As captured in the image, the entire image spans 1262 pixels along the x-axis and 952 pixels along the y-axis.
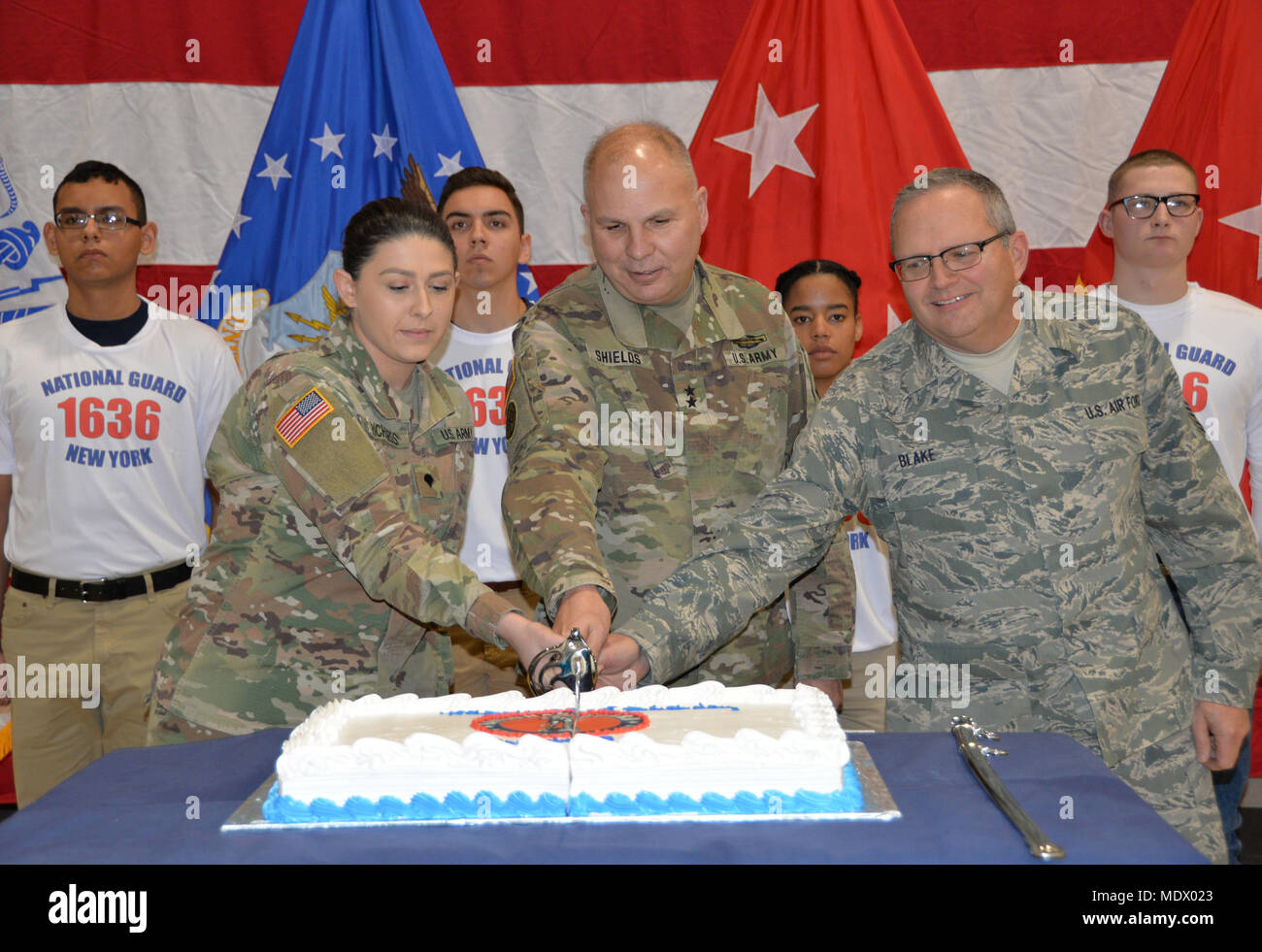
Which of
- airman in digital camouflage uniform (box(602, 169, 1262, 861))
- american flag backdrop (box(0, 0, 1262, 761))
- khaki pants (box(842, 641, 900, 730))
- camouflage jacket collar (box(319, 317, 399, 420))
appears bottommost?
khaki pants (box(842, 641, 900, 730))

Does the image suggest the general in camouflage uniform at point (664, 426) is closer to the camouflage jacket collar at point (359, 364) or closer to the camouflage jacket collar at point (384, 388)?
the camouflage jacket collar at point (384, 388)

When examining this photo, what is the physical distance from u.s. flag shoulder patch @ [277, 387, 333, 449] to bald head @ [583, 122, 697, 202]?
821 millimetres

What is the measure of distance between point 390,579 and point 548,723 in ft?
2.02

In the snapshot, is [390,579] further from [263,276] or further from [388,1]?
[388,1]

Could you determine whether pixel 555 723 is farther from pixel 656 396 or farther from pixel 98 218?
pixel 98 218

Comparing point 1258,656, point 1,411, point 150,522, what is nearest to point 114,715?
point 150,522

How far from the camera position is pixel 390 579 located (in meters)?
2.28

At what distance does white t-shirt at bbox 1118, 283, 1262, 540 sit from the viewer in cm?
359

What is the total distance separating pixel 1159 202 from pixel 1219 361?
57 cm

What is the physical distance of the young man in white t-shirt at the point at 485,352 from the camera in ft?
12.8

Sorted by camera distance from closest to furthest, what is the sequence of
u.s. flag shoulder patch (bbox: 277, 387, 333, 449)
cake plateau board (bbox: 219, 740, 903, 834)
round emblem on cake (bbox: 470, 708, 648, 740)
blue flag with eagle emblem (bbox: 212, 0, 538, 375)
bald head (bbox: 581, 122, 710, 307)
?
cake plateau board (bbox: 219, 740, 903, 834) < round emblem on cake (bbox: 470, 708, 648, 740) < u.s. flag shoulder patch (bbox: 277, 387, 333, 449) < bald head (bbox: 581, 122, 710, 307) < blue flag with eagle emblem (bbox: 212, 0, 538, 375)

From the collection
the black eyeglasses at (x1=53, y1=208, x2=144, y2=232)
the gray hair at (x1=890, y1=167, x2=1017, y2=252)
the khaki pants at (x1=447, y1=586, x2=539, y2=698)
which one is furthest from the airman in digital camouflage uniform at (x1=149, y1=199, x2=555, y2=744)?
the black eyeglasses at (x1=53, y1=208, x2=144, y2=232)

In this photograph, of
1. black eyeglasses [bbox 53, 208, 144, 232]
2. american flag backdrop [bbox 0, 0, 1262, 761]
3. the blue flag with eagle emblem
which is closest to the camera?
black eyeglasses [bbox 53, 208, 144, 232]

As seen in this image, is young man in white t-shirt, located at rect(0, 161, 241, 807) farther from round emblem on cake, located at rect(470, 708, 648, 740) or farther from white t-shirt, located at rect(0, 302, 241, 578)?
round emblem on cake, located at rect(470, 708, 648, 740)
